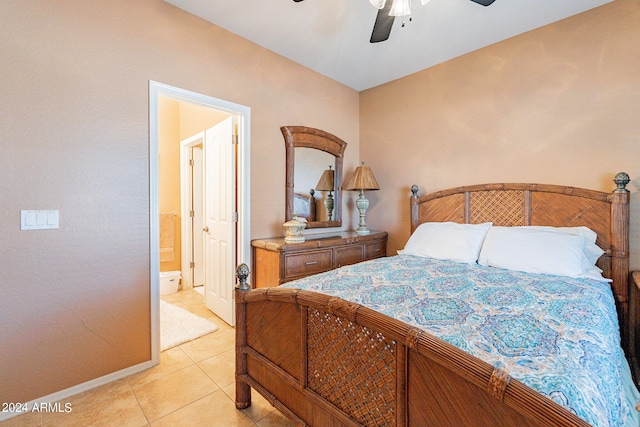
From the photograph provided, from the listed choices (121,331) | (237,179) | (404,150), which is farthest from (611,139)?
(121,331)

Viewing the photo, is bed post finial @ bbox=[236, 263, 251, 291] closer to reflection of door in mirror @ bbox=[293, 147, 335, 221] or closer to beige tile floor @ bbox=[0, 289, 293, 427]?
beige tile floor @ bbox=[0, 289, 293, 427]

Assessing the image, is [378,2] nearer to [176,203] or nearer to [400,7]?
[400,7]

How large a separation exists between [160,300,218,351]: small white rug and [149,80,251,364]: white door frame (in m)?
0.38

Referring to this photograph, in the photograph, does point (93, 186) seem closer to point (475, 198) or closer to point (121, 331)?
point (121, 331)

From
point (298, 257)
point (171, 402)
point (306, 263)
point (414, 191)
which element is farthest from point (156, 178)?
point (414, 191)

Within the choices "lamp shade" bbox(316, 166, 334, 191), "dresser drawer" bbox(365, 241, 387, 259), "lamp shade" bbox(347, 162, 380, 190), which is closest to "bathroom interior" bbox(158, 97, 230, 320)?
"lamp shade" bbox(316, 166, 334, 191)

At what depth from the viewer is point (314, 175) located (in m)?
3.34

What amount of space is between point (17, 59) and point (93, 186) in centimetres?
78

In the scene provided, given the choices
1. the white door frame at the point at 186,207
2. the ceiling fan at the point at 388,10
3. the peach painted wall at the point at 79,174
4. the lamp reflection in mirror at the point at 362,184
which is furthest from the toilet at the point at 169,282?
the ceiling fan at the point at 388,10

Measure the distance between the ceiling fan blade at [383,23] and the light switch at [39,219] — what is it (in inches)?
93.0

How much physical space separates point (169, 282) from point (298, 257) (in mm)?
2352

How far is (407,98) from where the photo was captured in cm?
334

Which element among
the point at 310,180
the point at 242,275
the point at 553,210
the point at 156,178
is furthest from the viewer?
the point at 310,180

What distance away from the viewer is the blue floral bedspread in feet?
2.63
